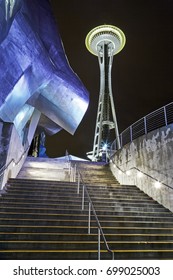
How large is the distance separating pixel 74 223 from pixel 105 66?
37922 mm

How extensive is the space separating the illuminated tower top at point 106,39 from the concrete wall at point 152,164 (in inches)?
1519

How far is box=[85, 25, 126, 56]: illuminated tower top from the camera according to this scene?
45.0 metres

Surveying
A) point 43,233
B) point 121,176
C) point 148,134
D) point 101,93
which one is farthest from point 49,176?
point 101,93

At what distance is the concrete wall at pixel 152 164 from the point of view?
7961 millimetres

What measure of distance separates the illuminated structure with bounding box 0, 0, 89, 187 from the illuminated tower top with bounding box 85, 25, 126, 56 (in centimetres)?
3541

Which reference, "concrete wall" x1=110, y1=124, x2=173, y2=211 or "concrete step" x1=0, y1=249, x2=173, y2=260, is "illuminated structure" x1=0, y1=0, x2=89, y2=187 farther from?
"concrete wall" x1=110, y1=124, x2=173, y2=211

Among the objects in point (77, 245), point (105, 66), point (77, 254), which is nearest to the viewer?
point (77, 254)

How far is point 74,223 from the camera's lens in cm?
575

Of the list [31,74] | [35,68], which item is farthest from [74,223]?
[35,68]

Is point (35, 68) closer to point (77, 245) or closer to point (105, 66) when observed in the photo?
point (77, 245)

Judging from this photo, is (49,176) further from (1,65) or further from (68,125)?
(1,65)

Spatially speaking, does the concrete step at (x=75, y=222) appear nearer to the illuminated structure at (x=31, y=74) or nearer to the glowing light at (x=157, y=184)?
the glowing light at (x=157, y=184)

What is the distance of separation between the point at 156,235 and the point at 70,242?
228 cm

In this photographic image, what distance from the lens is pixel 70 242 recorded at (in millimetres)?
4629
